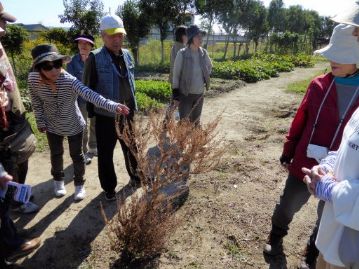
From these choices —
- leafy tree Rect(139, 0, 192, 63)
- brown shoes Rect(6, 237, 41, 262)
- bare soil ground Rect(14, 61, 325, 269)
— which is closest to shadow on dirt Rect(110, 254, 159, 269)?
bare soil ground Rect(14, 61, 325, 269)

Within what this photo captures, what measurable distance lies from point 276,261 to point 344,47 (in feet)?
5.99

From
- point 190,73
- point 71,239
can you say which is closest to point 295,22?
point 190,73

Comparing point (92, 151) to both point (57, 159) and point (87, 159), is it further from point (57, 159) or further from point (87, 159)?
point (57, 159)

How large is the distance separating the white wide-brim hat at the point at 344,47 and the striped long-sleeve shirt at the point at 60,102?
1836 millimetres

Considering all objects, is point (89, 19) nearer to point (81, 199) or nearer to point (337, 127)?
point (81, 199)

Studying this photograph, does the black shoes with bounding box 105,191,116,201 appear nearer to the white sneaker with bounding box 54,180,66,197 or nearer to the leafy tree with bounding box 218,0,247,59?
the white sneaker with bounding box 54,180,66,197

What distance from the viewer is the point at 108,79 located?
3223 millimetres

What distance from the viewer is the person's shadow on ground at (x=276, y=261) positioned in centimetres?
278

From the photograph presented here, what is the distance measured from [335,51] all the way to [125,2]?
1653cm

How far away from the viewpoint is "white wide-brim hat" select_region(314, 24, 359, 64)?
1.91 metres

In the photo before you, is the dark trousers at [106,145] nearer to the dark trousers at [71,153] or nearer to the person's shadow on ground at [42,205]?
the dark trousers at [71,153]

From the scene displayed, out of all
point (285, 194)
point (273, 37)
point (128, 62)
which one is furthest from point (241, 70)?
point (273, 37)

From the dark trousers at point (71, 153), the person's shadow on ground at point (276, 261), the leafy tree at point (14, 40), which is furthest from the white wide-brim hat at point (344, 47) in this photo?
the leafy tree at point (14, 40)

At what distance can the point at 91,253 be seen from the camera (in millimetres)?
2834
